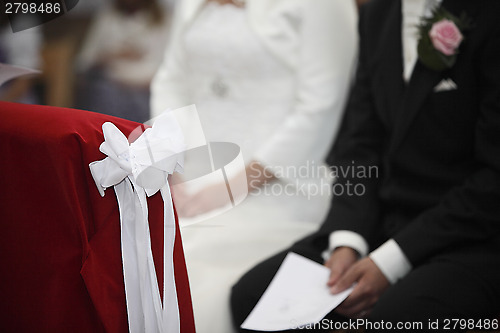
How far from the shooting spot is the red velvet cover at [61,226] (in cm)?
52

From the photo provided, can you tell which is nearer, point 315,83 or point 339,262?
point 339,262

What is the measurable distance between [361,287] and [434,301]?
4.7 inches

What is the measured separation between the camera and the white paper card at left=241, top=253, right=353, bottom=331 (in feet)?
2.56

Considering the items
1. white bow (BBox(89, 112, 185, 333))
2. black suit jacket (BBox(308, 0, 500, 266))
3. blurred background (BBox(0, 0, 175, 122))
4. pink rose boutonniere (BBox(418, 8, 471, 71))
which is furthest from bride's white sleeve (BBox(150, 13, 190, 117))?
white bow (BBox(89, 112, 185, 333))

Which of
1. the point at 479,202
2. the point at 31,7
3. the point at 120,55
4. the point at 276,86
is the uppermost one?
the point at 31,7

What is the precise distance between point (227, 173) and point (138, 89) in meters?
0.44

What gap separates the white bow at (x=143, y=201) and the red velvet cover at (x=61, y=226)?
0.5 inches

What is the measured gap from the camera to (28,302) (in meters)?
0.57

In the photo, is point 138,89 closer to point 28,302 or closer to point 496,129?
point 28,302

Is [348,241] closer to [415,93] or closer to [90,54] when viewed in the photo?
[415,93]

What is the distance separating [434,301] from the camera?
800 mm

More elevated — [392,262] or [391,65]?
[391,65]

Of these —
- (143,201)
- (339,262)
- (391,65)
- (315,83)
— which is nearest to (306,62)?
(315,83)

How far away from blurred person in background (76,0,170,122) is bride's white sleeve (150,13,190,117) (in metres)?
0.20
